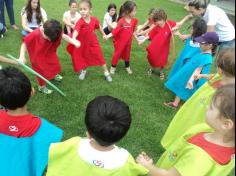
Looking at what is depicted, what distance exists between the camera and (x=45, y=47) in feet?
15.1

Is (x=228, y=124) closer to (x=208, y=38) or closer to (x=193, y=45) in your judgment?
(x=208, y=38)

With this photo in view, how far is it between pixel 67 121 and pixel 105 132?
251cm

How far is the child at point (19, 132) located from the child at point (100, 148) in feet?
2.32

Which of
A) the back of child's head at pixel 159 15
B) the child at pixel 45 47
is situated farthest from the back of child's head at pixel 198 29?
the child at pixel 45 47

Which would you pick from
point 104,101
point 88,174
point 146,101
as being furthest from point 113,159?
point 146,101

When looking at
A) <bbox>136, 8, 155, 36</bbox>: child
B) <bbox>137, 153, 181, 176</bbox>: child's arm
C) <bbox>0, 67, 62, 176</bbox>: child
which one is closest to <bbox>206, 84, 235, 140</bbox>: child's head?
<bbox>137, 153, 181, 176</bbox>: child's arm

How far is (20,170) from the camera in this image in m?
2.77

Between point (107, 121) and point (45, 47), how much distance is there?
296 centimetres

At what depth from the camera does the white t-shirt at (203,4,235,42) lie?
18.1ft

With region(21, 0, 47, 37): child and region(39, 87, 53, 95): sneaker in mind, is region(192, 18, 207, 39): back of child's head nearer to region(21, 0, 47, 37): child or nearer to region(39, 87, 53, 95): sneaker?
region(39, 87, 53, 95): sneaker

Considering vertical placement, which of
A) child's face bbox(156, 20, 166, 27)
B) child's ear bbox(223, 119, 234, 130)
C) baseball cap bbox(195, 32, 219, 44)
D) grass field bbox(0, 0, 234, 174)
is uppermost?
child's ear bbox(223, 119, 234, 130)

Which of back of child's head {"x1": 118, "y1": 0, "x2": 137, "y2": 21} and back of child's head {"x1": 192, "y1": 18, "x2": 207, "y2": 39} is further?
back of child's head {"x1": 118, "y1": 0, "x2": 137, "y2": 21}

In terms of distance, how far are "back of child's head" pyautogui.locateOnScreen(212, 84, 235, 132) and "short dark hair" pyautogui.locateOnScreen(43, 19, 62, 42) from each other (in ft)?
9.26

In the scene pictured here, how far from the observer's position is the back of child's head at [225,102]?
1.81 m
